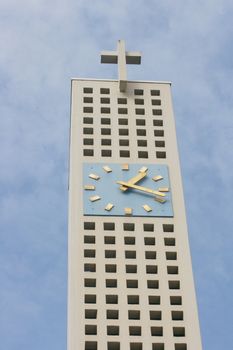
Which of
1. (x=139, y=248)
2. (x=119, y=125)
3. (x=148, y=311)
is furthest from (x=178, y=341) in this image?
(x=119, y=125)

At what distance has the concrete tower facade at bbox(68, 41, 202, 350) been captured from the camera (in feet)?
154

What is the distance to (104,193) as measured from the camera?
5278cm

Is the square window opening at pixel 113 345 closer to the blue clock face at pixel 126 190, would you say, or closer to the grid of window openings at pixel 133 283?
the grid of window openings at pixel 133 283

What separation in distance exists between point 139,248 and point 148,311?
4047 millimetres

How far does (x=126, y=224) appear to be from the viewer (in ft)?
169

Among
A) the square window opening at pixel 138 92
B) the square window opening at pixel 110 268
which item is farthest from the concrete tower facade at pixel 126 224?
the square window opening at pixel 138 92

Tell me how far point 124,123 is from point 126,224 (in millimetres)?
8159

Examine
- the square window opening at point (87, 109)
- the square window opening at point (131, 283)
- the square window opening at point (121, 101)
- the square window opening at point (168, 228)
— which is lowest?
the square window opening at point (131, 283)

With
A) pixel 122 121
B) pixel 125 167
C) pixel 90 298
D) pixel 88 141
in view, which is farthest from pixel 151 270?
pixel 122 121

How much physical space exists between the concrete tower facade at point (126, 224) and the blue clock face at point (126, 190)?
0.05m

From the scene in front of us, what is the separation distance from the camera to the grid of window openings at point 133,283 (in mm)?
46750

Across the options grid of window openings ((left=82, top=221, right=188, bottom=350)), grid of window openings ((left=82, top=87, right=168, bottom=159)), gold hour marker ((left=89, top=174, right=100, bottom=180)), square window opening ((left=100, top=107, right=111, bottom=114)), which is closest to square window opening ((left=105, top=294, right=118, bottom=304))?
grid of window openings ((left=82, top=221, right=188, bottom=350))

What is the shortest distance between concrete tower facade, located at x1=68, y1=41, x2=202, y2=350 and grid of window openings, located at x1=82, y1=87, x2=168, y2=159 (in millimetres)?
59

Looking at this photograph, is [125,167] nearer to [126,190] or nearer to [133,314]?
[126,190]
